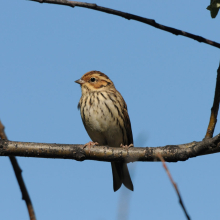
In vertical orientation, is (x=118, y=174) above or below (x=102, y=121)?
below

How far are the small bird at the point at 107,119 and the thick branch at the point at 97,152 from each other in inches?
91.0

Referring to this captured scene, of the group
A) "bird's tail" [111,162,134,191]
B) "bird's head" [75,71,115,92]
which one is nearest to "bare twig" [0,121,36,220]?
"bird's tail" [111,162,134,191]

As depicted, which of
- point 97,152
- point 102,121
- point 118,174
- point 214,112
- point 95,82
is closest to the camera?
point 214,112

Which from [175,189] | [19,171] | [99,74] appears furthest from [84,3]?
[99,74]

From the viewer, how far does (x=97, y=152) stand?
18.9 ft

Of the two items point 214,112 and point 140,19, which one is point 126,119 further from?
point 140,19

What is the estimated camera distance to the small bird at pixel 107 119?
8.41m

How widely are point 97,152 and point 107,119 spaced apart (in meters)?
2.67

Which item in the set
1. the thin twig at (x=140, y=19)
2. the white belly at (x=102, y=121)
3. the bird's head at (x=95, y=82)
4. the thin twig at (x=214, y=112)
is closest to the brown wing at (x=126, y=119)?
the white belly at (x=102, y=121)

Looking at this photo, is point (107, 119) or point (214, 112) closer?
point (214, 112)

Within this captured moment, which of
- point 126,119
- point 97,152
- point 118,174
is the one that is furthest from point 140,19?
point 118,174

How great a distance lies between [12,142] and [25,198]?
2.14 metres

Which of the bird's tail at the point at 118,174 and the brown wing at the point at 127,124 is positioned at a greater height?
the brown wing at the point at 127,124

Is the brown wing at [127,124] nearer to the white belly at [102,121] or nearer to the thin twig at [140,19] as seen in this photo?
the white belly at [102,121]
